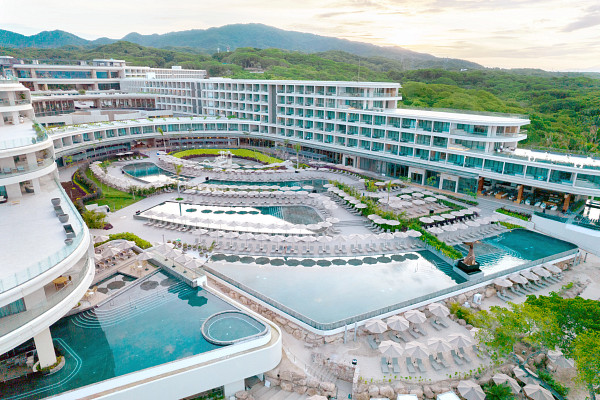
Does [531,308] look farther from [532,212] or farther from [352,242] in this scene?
[532,212]

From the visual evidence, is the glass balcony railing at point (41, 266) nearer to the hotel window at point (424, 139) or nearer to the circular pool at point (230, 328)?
the circular pool at point (230, 328)

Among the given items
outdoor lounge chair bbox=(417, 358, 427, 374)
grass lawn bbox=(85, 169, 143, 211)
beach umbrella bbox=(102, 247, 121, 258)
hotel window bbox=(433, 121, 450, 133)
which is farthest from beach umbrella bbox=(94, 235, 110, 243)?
hotel window bbox=(433, 121, 450, 133)

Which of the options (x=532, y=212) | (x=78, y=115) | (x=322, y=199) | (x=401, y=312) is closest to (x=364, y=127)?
(x=322, y=199)

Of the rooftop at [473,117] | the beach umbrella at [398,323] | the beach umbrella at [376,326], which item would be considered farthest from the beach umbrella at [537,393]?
the rooftop at [473,117]

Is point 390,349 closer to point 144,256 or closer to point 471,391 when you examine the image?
point 471,391

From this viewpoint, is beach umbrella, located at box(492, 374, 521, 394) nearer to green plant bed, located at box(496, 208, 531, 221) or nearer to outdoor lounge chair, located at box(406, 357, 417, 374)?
outdoor lounge chair, located at box(406, 357, 417, 374)

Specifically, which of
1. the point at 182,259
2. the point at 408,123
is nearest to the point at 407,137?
the point at 408,123
